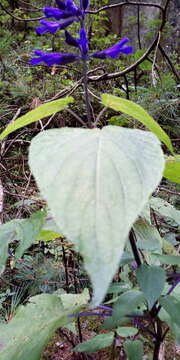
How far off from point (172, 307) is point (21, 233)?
321 millimetres

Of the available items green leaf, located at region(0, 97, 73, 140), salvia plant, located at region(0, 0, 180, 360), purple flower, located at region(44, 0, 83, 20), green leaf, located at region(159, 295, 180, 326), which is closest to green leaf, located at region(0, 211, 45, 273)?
salvia plant, located at region(0, 0, 180, 360)

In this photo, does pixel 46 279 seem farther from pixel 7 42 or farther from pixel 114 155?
pixel 7 42

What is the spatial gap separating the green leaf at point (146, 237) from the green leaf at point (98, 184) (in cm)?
28

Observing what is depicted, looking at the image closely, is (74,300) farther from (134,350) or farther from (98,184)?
(98,184)

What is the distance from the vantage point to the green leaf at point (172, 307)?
622 millimetres

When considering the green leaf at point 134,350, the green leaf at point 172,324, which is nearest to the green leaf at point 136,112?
the green leaf at point 172,324

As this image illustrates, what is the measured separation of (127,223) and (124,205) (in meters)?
0.03

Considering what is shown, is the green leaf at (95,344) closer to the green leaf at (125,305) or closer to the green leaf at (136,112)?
the green leaf at (125,305)

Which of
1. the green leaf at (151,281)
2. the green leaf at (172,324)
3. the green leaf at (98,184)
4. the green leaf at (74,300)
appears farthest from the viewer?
the green leaf at (74,300)

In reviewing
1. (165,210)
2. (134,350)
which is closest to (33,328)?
(134,350)

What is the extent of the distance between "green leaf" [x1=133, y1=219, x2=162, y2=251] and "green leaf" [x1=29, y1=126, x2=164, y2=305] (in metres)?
0.28

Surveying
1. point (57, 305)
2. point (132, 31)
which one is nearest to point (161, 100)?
point (57, 305)

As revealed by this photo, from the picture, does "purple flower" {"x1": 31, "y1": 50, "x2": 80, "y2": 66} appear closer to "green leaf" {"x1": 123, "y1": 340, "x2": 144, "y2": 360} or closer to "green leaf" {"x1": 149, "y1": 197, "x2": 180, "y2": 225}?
"green leaf" {"x1": 149, "y1": 197, "x2": 180, "y2": 225}

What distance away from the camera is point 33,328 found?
778 mm
